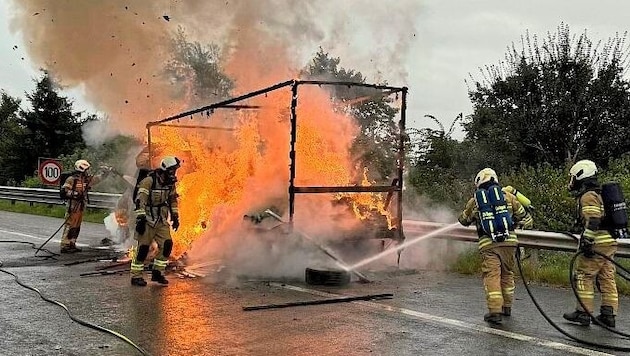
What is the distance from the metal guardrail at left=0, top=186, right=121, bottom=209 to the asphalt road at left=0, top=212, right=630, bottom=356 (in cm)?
916

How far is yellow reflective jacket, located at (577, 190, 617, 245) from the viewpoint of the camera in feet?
22.0

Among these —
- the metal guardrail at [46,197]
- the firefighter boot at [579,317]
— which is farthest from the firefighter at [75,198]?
the firefighter boot at [579,317]

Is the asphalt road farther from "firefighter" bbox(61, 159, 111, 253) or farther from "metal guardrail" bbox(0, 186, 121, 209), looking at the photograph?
"metal guardrail" bbox(0, 186, 121, 209)

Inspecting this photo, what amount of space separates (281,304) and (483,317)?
7.21 feet

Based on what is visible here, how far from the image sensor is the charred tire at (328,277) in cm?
877

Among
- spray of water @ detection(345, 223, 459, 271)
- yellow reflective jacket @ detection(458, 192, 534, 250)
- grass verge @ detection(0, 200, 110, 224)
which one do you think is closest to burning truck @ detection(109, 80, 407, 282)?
spray of water @ detection(345, 223, 459, 271)

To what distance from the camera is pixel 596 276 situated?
689cm

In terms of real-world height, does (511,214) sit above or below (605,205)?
below

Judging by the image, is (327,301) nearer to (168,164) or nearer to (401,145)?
(168,164)

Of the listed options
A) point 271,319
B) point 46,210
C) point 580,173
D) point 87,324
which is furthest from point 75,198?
point 46,210

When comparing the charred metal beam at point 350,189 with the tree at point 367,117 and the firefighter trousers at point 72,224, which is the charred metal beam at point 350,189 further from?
the firefighter trousers at point 72,224

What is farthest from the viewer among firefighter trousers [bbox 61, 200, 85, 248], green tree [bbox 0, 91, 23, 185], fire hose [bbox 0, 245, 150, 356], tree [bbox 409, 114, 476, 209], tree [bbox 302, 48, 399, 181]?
green tree [bbox 0, 91, 23, 185]

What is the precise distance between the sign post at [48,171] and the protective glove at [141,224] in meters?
11.1

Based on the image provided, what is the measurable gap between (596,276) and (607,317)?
0.45 metres
